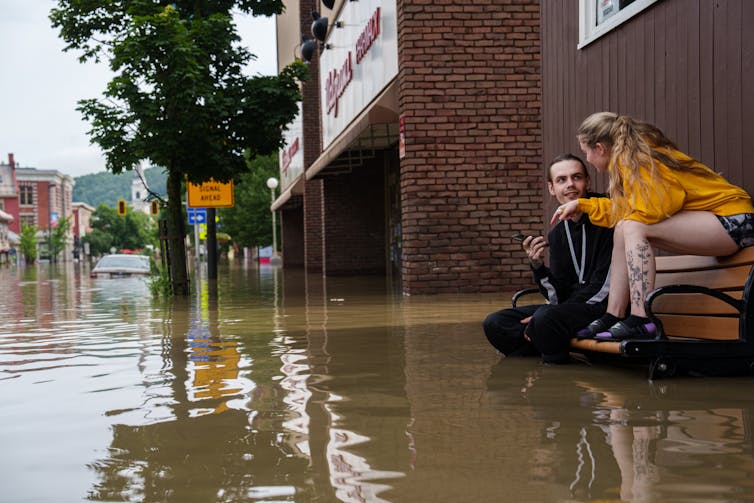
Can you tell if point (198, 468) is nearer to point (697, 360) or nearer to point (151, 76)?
point (697, 360)

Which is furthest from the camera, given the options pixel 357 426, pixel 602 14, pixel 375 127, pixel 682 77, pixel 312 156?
pixel 312 156

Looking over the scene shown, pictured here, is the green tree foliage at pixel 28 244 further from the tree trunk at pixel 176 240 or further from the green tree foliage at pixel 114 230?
the tree trunk at pixel 176 240

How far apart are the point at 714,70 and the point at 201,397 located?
3.81m

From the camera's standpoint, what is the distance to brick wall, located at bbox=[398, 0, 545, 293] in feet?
43.5

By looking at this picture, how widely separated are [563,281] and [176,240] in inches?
447

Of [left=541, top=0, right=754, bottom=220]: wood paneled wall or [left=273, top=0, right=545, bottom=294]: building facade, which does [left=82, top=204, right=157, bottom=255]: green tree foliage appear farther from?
[left=541, top=0, right=754, bottom=220]: wood paneled wall

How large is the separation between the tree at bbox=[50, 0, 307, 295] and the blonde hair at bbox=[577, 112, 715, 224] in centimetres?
982

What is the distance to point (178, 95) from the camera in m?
14.3

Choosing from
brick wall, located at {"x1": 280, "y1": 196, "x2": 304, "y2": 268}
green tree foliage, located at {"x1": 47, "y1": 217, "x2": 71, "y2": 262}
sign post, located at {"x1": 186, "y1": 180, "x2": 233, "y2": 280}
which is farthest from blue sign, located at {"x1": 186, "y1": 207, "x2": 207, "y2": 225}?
green tree foliage, located at {"x1": 47, "y1": 217, "x2": 71, "y2": 262}

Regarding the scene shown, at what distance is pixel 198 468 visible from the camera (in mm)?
3301

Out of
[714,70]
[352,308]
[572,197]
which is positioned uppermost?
[714,70]

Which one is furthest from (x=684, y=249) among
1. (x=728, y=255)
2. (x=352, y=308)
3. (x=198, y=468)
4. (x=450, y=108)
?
(x=450, y=108)

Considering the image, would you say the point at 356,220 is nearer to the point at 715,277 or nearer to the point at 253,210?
the point at 715,277

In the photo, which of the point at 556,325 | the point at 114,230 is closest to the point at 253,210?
the point at 556,325
